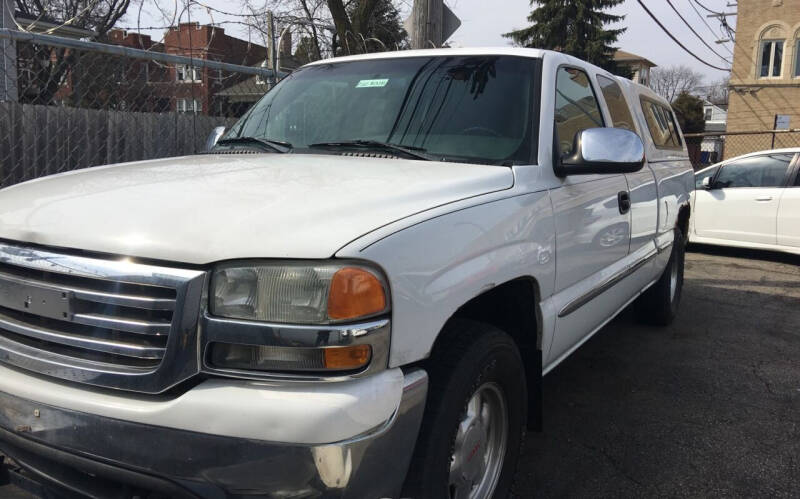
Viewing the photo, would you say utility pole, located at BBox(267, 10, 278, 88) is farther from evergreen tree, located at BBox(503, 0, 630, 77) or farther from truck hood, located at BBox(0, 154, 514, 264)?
evergreen tree, located at BBox(503, 0, 630, 77)

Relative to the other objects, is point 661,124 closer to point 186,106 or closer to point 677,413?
point 677,413

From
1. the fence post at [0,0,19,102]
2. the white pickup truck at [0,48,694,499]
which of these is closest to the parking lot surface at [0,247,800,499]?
the white pickup truck at [0,48,694,499]

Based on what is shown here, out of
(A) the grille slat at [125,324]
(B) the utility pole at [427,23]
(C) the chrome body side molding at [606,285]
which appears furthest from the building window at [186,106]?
(A) the grille slat at [125,324]

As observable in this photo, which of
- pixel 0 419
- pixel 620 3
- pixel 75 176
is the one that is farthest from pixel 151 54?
pixel 620 3

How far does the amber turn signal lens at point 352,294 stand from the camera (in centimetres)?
170

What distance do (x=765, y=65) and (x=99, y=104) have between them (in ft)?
107

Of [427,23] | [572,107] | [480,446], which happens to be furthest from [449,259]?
[427,23]

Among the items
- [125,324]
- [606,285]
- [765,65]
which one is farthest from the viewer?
[765,65]

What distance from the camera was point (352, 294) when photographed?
1.71 metres

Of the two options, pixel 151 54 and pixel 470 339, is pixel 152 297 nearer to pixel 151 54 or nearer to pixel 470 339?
pixel 470 339

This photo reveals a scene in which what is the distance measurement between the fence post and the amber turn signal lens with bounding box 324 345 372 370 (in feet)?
12.6

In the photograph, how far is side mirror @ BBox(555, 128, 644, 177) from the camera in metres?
2.80

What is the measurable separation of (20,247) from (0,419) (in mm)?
496

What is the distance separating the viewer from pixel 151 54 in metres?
4.85
